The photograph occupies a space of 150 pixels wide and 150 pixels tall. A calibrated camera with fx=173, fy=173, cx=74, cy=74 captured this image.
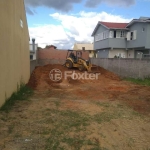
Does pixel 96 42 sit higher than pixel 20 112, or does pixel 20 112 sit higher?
pixel 96 42

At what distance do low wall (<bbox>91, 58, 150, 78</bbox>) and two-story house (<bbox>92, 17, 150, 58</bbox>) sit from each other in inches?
222

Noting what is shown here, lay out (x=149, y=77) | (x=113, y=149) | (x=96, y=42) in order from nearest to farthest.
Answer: (x=113, y=149)
(x=149, y=77)
(x=96, y=42)

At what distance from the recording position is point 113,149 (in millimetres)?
3406

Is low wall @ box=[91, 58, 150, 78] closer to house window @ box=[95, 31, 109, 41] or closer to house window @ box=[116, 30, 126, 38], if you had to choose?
house window @ box=[116, 30, 126, 38]

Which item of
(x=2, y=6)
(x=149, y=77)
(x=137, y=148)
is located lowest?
(x=137, y=148)

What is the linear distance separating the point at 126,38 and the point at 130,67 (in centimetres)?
1079

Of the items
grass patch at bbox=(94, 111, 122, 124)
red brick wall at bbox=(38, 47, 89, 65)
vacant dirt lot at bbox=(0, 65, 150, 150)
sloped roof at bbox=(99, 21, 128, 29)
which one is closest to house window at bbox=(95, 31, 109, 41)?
sloped roof at bbox=(99, 21, 128, 29)

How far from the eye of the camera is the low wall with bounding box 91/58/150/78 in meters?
12.1

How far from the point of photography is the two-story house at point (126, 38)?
20062mm

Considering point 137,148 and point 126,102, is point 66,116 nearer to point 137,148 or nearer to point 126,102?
point 137,148

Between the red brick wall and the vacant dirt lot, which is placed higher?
the red brick wall

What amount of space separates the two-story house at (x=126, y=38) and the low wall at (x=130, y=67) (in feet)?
18.5

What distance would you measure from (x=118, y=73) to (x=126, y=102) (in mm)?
8349

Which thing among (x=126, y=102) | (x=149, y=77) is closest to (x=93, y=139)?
(x=126, y=102)
